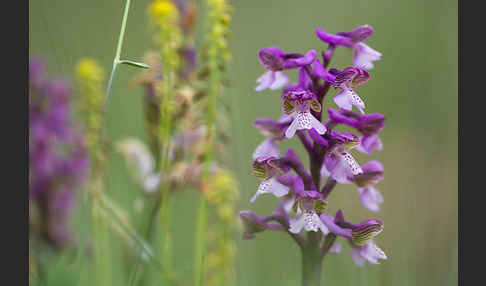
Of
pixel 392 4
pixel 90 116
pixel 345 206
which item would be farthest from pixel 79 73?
pixel 392 4

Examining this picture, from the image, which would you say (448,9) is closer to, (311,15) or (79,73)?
(311,15)


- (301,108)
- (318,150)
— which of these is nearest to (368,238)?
(318,150)

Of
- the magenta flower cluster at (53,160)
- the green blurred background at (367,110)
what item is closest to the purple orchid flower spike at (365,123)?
the green blurred background at (367,110)

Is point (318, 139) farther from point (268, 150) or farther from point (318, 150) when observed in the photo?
point (268, 150)

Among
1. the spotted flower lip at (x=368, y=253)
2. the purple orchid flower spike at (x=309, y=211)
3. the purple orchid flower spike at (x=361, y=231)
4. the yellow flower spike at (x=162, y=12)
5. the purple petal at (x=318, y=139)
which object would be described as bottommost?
the spotted flower lip at (x=368, y=253)

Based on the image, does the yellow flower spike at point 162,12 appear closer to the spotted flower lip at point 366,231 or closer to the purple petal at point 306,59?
the purple petal at point 306,59

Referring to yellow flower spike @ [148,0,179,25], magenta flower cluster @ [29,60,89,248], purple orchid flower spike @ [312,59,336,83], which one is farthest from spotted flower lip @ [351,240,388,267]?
magenta flower cluster @ [29,60,89,248]
